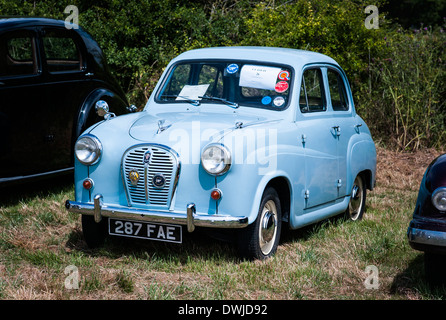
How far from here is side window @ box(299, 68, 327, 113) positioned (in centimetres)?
562

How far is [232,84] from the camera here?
18.2 feet

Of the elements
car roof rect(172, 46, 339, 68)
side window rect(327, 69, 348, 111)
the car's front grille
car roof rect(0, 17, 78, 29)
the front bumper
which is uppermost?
car roof rect(0, 17, 78, 29)

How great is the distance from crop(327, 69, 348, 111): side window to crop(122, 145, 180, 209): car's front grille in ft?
6.90

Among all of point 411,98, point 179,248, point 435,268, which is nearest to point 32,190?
point 179,248

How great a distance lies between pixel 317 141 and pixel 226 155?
4.35 ft

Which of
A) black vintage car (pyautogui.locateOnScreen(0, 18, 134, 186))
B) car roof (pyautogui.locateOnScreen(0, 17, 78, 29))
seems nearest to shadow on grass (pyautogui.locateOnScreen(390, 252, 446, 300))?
black vintage car (pyautogui.locateOnScreen(0, 18, 134, 186))

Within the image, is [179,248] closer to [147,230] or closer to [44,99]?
[147,230]

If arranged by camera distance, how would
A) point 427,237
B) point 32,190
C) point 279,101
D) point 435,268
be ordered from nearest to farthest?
point 427,237, point 435,268, point 279,101, point 32,190

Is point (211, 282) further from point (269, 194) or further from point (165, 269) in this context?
point (269, 194)

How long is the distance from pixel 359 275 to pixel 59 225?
8.87 ft

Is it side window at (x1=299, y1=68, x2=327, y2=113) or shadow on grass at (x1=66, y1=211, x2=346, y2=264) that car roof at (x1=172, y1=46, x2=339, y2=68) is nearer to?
side window at (x1=299, y1=68, x2=327, y2=113)

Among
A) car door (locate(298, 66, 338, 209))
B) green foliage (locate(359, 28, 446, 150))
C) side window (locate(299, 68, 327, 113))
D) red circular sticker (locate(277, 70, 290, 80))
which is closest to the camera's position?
car door (locate(298, 66, 338, 209))
